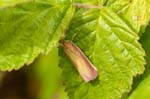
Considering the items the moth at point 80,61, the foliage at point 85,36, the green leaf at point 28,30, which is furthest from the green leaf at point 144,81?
the green leaf at point 28,30

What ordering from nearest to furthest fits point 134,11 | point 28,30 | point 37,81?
point 28,30
point 134,11
point 37,81

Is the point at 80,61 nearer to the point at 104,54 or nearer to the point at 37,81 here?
the point at 104,54

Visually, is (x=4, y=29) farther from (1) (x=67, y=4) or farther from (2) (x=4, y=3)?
(1) (x=67, y=4)

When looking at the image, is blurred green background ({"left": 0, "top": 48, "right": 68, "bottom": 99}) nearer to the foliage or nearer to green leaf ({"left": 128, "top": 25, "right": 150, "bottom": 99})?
green leaf ({"left": 128, "top": 25, "right": 150, "bottom": 99})

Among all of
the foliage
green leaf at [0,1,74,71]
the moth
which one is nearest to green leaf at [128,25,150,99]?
the foliage

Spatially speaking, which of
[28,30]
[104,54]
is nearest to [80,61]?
[104,54]
